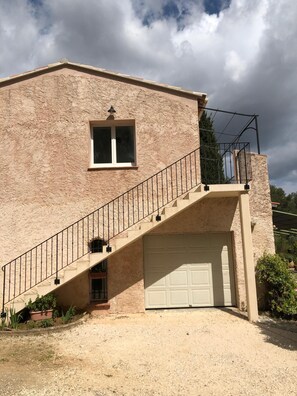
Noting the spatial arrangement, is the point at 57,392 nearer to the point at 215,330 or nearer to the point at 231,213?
the point at 215,330

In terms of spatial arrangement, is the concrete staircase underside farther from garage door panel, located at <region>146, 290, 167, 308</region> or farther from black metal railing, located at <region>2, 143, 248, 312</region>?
garage door panel, located at <region>146, 290, 167, 308</region>

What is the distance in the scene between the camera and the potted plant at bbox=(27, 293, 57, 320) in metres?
7.60

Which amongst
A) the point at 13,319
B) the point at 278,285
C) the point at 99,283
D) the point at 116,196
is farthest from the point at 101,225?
the point at 278,285

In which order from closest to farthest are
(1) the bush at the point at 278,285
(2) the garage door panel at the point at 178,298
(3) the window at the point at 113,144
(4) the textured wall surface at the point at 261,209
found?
(1) the bush at the point at 278,285 → (2) the garage door panel at the point at 178,298 → (4) the textured wall surface at the point at 261,209 → (3) the window at the point at 113,144

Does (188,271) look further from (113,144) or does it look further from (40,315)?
(113,144)

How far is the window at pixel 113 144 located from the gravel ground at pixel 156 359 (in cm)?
432

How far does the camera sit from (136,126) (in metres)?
9.22

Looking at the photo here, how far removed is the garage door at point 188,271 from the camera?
8.90 m

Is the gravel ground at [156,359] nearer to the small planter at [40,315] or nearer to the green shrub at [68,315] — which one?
the green shrub at [68,315]


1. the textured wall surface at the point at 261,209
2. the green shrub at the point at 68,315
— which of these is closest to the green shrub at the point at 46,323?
the green shrub at the point at 68,315

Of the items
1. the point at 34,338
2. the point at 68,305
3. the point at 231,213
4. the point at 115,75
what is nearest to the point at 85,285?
the point at 68,305

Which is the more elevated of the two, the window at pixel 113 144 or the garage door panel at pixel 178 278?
the window at pixel 113 144

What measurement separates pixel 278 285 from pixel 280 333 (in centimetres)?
185

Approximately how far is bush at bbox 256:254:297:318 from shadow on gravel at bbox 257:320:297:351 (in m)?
0.50
